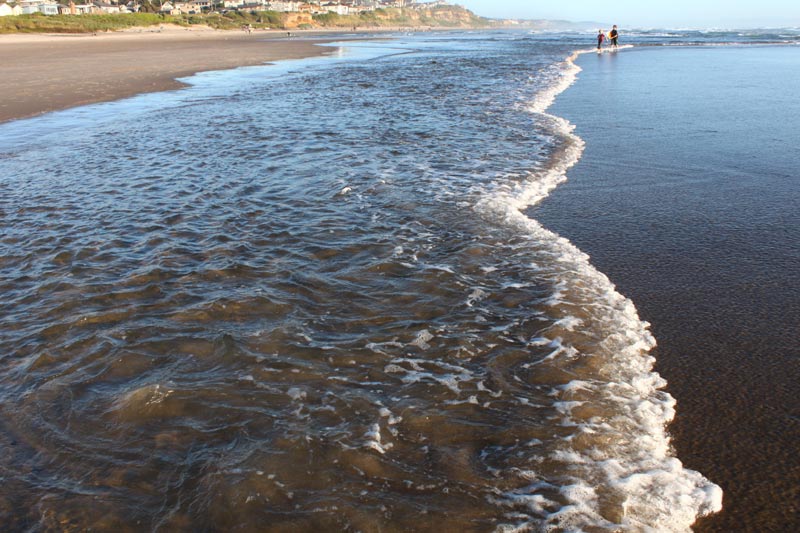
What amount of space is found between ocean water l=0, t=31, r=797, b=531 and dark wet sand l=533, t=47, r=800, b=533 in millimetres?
187

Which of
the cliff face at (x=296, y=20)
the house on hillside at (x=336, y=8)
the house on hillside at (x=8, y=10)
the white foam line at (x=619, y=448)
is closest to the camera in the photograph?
the white foam line at (x=619, y=448)

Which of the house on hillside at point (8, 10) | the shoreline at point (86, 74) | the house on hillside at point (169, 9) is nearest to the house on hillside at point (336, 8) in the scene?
the house on hillside at point (169, 9)

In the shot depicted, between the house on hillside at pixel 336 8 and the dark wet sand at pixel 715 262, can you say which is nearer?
the dark wet sand at pixel 715 262

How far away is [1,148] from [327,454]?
10663mm

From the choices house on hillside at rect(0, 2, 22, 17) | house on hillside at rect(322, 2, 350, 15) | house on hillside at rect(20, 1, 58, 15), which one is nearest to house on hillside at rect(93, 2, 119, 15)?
house on hillside at rect(20, 1, 58, 15)

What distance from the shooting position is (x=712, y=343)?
12.4ft

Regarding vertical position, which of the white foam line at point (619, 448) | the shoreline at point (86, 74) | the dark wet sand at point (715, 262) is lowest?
the shoreline at point (86, 74)

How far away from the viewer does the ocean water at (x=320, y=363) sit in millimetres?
2592

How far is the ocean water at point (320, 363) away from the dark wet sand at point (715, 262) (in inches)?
7.3

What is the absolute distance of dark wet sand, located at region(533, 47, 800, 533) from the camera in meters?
2.83

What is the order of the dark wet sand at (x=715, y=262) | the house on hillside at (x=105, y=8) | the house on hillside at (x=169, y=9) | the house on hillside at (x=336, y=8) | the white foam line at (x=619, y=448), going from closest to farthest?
the white foam line at (x=619, y=448) < the dark wet sand at (x=715, y=262) < the house on hillside at (x=105, y=8) < the house on hillside at (x=169, y=9) < the house on hillside at (x=336, y=8)

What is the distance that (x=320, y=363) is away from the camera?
11.9ft

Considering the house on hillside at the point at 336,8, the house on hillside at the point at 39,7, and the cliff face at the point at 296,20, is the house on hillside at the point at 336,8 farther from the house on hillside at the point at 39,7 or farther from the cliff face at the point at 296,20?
the house on hillside at the point at 39,7

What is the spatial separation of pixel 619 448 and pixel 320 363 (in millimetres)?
1933
